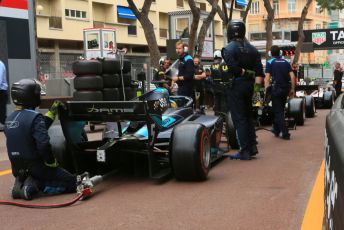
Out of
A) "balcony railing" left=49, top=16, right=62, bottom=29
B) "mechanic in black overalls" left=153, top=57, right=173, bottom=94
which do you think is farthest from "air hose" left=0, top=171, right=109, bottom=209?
"balcony railing" left=49, top=16, right=62, bottom=29

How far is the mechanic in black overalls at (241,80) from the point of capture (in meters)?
7.79

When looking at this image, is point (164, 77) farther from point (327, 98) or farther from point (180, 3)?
point (180, 3)

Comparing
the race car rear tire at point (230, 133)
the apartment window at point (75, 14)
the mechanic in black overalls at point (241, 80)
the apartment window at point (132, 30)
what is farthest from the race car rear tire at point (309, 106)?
the apartment window at point (132, 30)

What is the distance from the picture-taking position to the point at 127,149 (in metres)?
6.28

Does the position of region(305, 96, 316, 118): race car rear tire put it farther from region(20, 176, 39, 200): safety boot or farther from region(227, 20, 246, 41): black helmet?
region(20, 176, 39, 200): safety boot

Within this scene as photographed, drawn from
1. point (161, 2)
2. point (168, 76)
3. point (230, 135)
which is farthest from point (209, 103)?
point (161, 2)

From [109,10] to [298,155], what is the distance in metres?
39.9

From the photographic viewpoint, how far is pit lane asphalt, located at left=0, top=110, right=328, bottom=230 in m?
4.73

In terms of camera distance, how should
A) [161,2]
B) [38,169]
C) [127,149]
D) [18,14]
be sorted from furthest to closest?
[161,2]
[18,14]
[127,149]
[38,169]

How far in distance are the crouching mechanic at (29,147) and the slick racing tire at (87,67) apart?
28.0ft

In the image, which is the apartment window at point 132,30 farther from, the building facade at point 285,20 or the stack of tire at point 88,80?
the stack of tire at point 88,80

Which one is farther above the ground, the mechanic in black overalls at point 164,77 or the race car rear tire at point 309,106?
Result: the mechanic in black overalls at point 164,77

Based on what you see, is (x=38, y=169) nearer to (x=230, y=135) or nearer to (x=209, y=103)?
(x=230, y=135)

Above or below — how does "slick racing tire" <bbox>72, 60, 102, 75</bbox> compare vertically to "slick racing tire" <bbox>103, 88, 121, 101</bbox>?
above
